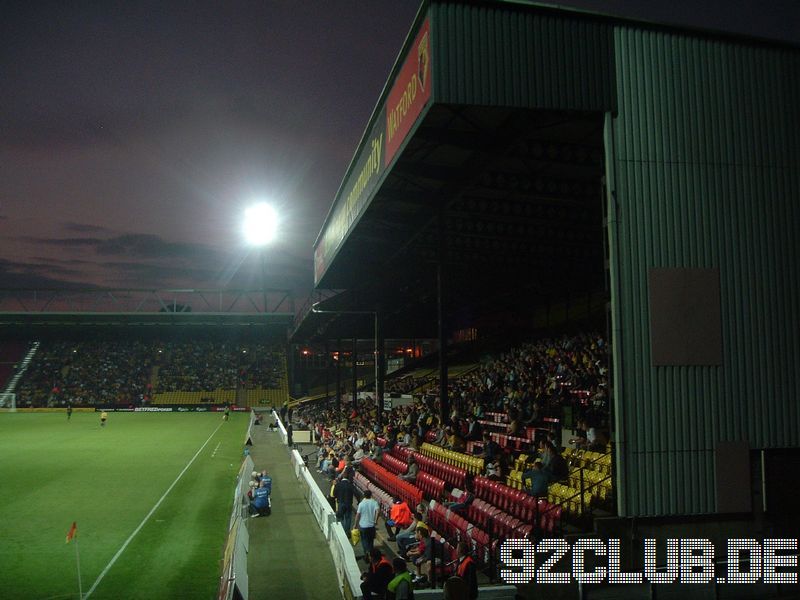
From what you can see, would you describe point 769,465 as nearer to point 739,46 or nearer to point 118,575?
point 739,46

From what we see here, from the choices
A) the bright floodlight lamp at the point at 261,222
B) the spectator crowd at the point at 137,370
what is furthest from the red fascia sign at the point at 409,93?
the spectator crowd at the point at 137,370

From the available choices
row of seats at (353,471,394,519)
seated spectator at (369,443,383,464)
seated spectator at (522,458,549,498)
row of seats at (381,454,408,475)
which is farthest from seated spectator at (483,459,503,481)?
seated spectator at (369,443,383,464)

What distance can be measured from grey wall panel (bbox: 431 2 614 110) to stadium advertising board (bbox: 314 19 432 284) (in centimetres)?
37

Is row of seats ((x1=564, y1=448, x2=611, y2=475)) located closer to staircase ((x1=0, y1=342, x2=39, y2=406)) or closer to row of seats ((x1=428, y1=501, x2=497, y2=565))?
row of seats ((x1=428, y1=501, x2=497, y2=565))

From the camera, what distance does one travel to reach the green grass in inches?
519

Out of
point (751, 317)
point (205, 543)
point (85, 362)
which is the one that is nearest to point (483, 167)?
point (751, 317)

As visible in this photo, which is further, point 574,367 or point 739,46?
point 574,367

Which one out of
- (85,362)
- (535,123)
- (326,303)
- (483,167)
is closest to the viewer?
(535,123)

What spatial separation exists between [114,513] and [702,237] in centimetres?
1662

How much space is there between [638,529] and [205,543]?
32.9 ft

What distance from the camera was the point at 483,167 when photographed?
15.2 meters

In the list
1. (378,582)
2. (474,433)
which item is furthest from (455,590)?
(474,433)

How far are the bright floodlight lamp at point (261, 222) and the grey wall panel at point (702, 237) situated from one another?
169 feet

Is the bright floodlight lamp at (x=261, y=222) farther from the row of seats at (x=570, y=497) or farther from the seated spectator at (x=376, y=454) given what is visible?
the row of seats at (x=570, y=497)
